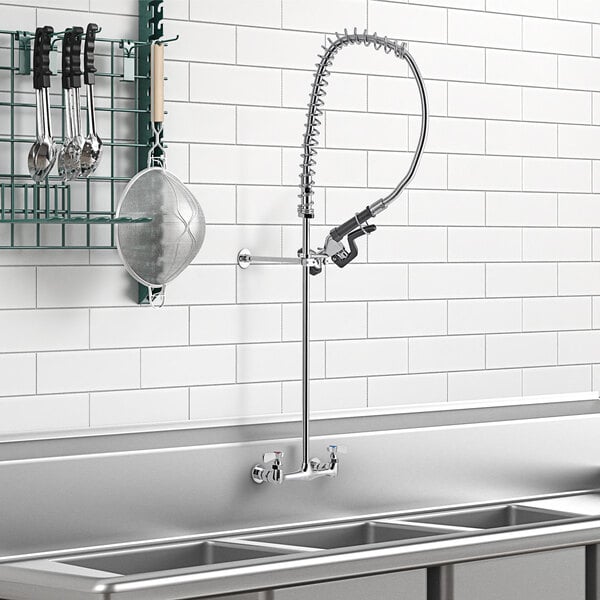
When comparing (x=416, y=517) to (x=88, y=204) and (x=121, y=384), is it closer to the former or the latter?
(x=121, y=384)

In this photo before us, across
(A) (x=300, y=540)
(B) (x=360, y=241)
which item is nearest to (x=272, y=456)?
(A) (x=300, y=540)

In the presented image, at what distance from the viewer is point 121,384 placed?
2328 mm

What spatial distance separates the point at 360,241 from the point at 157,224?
1.91ft

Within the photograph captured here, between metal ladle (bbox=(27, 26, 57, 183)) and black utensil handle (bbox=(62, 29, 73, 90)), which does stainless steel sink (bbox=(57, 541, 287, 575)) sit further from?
black utensil handle (bbox=(62, 29, 73, 90))

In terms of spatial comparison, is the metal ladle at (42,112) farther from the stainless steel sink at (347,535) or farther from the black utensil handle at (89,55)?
the stainless steel sink at (347,535)

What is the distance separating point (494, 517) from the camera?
243 centimetres

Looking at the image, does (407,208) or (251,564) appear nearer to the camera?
(251,564)

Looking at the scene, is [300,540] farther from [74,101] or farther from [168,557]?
[74,101]

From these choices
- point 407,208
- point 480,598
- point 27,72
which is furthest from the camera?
point 407,208

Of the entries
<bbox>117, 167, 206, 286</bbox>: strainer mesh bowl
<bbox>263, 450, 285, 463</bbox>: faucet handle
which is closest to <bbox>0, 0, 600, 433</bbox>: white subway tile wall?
<bbox>117, 167, 206, 286</bbox>: strainer mesh bowl

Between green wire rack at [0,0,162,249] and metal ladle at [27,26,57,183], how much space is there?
0.04 m

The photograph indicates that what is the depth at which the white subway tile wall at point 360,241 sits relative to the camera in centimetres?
229

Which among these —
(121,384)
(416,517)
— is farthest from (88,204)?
(416,517)

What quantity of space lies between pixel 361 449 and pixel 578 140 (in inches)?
41.3
